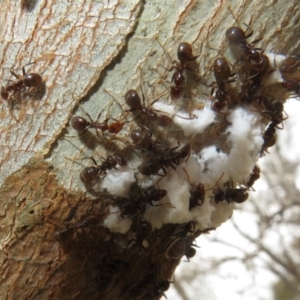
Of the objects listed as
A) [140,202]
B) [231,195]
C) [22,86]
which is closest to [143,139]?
[140,202]

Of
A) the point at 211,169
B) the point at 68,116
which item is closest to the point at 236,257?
the point at 211,169

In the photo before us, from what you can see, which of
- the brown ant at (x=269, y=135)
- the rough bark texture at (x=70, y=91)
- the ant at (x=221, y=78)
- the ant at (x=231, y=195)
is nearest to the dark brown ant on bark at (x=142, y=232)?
the rough bark texture at (x=70, y=91)

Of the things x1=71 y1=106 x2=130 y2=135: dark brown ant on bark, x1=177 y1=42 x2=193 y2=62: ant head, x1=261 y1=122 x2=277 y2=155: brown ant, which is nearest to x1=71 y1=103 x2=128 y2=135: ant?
x1=71 y1=106 x2=130 y2=135: dark brown ant on bark

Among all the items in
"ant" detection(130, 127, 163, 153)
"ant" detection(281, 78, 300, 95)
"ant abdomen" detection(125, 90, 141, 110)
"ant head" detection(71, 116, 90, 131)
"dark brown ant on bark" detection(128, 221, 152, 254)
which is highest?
"ant" detection(281, 78, 300, 95)

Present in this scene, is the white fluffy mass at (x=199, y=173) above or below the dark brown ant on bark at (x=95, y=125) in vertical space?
above

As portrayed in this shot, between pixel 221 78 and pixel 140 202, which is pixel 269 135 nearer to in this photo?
pixel 221 78

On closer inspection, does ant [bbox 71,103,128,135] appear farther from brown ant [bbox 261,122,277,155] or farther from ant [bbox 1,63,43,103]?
brown ant [bbox 261,122,277,155]

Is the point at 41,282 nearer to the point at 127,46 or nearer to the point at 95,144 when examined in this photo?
the point at 95,144

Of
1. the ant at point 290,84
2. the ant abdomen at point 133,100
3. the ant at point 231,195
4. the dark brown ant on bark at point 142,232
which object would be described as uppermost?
the ant at point 290,84

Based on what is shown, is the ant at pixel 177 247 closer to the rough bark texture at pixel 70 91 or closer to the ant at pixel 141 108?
the rough bark texture at pixel 70 91
